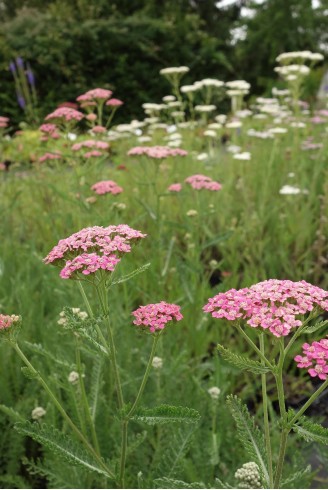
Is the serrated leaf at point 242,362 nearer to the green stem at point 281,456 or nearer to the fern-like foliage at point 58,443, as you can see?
the green stem at point 281,456

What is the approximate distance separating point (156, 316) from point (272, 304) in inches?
9.3

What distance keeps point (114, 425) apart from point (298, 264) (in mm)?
→ 1739

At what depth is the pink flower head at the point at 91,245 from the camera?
3.84 ft

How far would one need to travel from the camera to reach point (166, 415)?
3.65 feet

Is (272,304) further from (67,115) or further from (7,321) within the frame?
(67,115)

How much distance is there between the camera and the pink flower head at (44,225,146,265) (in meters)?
1.17

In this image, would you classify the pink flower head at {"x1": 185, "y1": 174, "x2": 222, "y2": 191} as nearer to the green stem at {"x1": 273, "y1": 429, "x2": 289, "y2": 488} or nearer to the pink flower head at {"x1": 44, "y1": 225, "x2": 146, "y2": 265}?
the pink flower head at {"x1": 44, "y1": 225, "x2": 146, "y2": 265}

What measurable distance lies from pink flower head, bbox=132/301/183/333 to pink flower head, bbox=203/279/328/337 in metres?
0.09

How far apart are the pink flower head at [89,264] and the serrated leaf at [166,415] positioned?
27cm

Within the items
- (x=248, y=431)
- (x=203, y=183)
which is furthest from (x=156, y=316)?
(x=203, y=183)

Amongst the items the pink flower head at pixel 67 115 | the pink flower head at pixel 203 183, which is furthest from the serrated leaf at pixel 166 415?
the pink flower head at pixel 67 115

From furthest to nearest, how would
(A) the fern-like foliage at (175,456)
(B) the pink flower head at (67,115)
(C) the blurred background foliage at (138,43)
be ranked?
(C) the blurred background foliage at (138,43), (B) the pink flower head at (67,115), (A) the fern-like foliage at (175,456)

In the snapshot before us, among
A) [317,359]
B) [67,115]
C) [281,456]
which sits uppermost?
[67,115]

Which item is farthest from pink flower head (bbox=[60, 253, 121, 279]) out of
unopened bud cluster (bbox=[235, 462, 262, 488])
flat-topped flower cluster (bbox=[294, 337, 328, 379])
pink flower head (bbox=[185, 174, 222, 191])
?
pink flower head (bbox=[185, 174, 222, 191])
